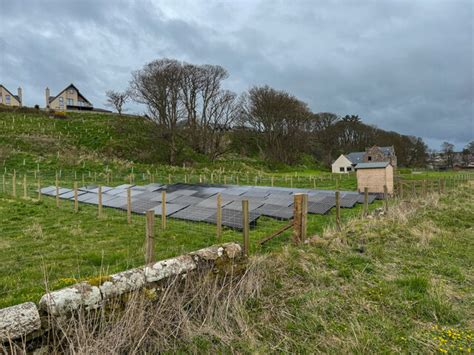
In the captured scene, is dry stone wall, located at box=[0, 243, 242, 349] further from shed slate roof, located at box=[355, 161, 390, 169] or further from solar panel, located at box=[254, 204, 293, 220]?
shed slate roof, located at box=[355, 161, 390, 169]

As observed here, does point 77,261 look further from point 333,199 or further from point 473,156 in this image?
point 473,156

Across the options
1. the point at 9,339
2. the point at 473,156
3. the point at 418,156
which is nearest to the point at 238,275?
the point at 9,339

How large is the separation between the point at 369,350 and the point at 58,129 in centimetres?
4132

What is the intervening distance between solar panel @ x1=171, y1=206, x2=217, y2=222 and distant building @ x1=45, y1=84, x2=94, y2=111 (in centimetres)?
6111

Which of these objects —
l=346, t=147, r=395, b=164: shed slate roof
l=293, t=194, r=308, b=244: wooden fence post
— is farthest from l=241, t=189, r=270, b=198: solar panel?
l=346, t=147, r=395, b=164: shed slate roof

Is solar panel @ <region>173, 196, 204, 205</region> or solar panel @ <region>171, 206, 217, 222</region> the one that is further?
solar panel @ <region>173, 196, 204, 205</region>

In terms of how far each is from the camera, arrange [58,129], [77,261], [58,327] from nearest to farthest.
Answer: [58,327]
[77,261]
[58,129]

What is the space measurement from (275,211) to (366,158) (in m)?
55.2

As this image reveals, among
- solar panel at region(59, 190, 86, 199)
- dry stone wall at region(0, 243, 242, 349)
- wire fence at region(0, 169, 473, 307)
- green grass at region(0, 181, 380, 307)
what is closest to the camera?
dry stone wall at region(0, 243, 242, 349)

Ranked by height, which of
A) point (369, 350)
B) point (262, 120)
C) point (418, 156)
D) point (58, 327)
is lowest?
point (369, 350)

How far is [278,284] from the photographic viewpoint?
14.6 ft

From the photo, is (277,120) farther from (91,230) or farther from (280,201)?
(91,230)

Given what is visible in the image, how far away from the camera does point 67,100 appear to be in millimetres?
63125

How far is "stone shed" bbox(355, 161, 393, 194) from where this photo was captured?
16777mm
